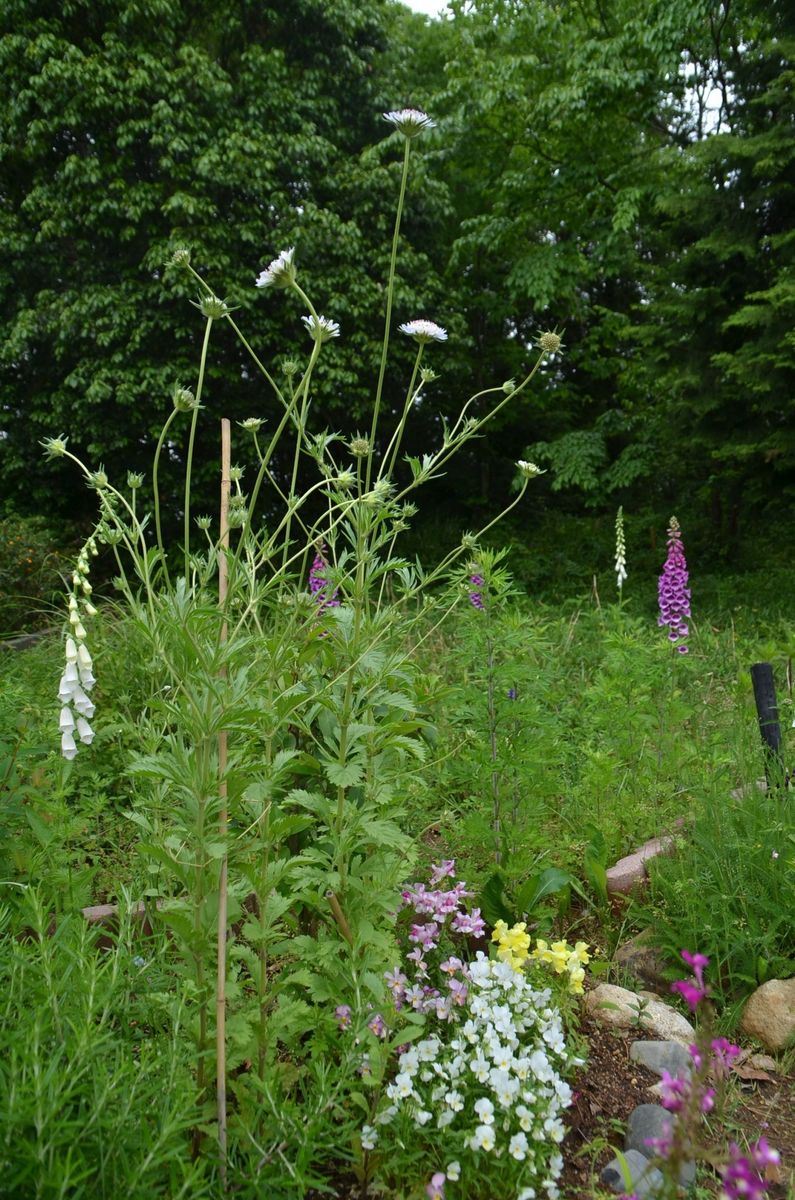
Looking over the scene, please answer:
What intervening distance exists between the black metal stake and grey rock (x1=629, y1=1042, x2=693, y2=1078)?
1.13 meters

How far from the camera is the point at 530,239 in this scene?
1380 centimetres

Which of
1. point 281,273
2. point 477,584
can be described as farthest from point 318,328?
point 477,584

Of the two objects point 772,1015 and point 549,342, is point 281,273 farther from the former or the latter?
point 772,1015

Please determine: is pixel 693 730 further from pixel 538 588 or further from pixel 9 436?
pixel 9 436

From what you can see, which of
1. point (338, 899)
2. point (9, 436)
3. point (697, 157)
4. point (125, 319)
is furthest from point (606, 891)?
point (9, 436)

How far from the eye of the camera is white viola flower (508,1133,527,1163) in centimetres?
142

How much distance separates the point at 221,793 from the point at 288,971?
1.73 feet

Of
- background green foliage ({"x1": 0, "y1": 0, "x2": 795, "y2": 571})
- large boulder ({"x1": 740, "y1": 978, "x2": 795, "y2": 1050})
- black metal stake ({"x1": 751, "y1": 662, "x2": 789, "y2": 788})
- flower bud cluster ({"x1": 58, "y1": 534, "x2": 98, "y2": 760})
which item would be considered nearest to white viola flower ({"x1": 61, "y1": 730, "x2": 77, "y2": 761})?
flower bud cluster ({"x1": 58, "y1": 534, "x2": 98, "y2": 760})

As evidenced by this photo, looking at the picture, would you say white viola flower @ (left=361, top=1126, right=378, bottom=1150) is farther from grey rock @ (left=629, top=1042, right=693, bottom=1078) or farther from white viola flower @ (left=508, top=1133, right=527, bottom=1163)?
grey rock @ (left=629, top=1042, right=693, bottom=1078)

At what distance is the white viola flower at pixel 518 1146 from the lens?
1.42m

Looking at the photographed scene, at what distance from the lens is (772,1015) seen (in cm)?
212

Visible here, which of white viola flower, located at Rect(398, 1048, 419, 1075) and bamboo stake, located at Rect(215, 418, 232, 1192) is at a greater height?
bamboo stake, located at Rect(215, 418, 232, 1192)

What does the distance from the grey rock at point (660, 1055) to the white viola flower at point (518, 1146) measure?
0.63 meters

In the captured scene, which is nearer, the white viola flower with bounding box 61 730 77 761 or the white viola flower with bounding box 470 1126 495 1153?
the white viola flower with bounding box 470 1126 495 1153
